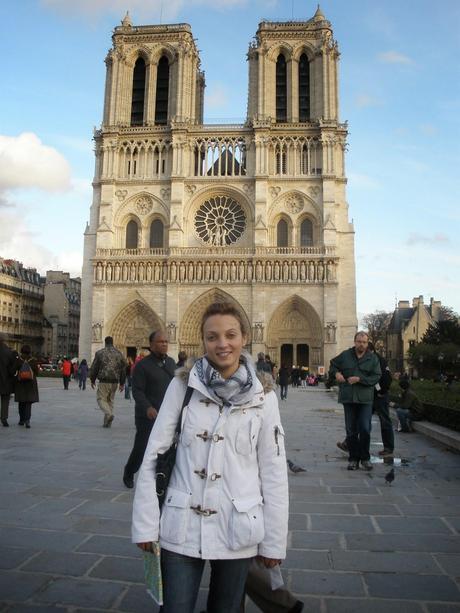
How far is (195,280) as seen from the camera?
33.8 m

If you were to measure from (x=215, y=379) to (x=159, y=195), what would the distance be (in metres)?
34.3

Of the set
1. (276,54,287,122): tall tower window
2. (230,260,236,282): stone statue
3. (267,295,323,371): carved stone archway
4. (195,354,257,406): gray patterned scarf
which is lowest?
(195,354,257,406): gray patterned scarf

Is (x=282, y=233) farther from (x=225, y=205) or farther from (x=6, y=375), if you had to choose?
(x=6, y=375)

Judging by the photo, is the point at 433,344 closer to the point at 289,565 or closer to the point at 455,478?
the point at 455,478

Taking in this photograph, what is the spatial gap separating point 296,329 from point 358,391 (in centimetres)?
2754

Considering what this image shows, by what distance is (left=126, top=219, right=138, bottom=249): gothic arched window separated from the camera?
1423 inches

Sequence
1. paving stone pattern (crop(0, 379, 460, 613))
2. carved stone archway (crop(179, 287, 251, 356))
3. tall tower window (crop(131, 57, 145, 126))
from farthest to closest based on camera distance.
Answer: tall tower window (crop(131, 57, 145, 126)) < carved stone archway (crop(179, 287, 251, 356)) < paving stone pattern (crop(0, 379, 460, 613))

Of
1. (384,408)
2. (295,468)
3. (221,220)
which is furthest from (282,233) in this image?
(295,468)

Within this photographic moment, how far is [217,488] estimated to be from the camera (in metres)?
2.07

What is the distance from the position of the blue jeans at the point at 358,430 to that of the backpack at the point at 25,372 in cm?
582

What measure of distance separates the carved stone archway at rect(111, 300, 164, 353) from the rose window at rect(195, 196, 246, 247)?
6.10m

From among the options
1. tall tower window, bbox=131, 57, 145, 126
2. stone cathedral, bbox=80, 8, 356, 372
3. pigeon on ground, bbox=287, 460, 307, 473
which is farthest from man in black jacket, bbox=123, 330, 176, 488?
tall tower window, bbox=131, 57, 145, 126

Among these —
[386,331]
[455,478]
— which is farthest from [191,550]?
[386,331]

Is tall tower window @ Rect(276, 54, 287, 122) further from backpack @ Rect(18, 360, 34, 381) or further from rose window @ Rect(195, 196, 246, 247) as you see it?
backpack @ Rect(18, 360, 34, 381)
